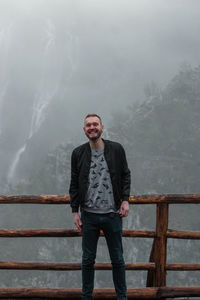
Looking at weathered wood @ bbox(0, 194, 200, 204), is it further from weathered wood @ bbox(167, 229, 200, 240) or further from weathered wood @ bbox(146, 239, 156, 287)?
weathered wood @ bbox(146, 239, 156, 287)

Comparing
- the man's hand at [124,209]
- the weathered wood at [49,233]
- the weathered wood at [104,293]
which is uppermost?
the man's hand at [124,209]

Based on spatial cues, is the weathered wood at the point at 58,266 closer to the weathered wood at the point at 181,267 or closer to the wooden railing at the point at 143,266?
the wooden railing at the point at 143,266

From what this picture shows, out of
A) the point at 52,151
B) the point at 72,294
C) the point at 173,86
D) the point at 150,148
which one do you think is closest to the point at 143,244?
the point at 150,148

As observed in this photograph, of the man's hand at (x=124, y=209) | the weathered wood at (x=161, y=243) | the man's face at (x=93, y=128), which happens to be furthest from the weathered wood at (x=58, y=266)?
the man's face at (x=93, y=128)

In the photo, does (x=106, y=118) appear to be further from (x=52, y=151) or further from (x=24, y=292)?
(x=24, y=292)

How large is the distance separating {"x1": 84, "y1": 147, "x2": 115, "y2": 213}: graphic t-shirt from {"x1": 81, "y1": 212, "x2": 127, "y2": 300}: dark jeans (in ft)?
0.26

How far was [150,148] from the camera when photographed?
471 feet

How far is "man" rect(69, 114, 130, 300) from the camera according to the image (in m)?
3.33

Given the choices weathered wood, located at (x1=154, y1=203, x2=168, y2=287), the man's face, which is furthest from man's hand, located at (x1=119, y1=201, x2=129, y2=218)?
weathered wood, located at (x1=154, y1=203, x2=168, y2=287)

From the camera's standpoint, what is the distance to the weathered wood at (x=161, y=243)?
4133 mm

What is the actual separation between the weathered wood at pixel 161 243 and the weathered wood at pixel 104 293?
150 millimetres

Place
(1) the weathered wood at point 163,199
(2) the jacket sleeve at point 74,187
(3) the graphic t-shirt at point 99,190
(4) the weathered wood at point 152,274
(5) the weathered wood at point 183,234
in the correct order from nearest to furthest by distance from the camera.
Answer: (3) the graphic t-shirt at point 99,190 → (2) the jacket sleeve at point 74,187 → (1) the weathered wood at point 163,199 → (5) the weathered wood at point 183,234 → (4) the weathered wood at point 152,274

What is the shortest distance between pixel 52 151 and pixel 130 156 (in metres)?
38.0

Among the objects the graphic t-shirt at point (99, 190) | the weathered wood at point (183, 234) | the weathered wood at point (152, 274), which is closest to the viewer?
the graphic t-shirt at point (99, 190)
